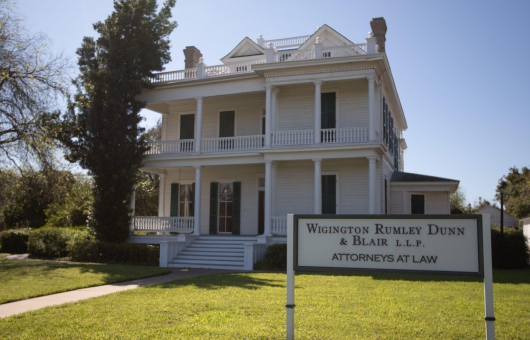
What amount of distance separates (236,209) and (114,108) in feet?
24.7

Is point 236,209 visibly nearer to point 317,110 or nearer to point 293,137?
point 293,137

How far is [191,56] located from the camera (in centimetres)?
2658

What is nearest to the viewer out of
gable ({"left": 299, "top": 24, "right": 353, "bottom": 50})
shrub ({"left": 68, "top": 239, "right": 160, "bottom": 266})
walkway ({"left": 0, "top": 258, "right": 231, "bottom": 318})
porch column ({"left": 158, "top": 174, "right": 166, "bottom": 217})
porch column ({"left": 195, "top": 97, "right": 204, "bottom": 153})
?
walkway ({"left": 0, "top": 258, "right": 231, "bottom": 318})

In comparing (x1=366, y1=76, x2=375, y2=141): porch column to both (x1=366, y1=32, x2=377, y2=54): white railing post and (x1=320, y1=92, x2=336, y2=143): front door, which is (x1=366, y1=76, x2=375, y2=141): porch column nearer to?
(x1=366, y1=32, x2=377, y2=54): white railing post

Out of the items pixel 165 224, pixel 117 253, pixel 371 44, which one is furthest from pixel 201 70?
pixel 117 253

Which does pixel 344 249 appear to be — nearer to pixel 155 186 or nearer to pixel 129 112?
pixel 129 112

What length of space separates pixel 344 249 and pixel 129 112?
1744 cm

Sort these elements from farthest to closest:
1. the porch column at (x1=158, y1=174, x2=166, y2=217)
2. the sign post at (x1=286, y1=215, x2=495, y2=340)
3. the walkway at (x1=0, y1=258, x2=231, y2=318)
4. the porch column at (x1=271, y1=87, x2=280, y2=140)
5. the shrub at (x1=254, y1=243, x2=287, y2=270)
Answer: the porch column at (x1=158, y1=174, x2=166, y2=217) < the porch column at (x1=271, y1=87, x2=280, y2=140) < the shrub at (x1=254, y1=243, x2=287, y2=270) < the walkway at (x1=0, y1=258, x2=231, y2=318) < the sign post at (x1=286, y1=215, x2=495, y2=340)

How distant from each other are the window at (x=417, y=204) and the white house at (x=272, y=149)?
5cm

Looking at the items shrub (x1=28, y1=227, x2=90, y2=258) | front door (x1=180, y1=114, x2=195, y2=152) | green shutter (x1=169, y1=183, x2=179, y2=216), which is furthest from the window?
shrub (x1=28, y1=227, x2=90, y2=258)

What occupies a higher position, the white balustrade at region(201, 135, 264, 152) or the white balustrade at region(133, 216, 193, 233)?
the white balustrade at region(201, 135, 264, 152)

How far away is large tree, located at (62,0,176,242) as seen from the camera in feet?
68.3

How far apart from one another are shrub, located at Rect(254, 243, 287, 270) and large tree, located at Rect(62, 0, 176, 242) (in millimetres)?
7126

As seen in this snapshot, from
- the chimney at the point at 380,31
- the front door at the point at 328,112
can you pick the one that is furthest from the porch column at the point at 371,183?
the chimney at the point at 380,31
